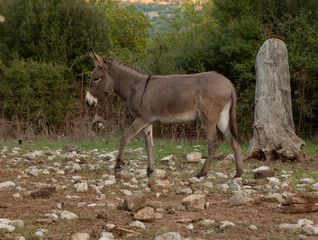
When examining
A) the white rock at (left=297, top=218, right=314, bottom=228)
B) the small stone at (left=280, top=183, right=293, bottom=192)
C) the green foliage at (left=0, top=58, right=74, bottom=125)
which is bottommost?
the green foliage at (left=0, top=58, right=74, bottom=125)

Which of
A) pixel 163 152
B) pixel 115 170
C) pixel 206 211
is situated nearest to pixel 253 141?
pixel 163 152

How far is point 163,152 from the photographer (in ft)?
50.2

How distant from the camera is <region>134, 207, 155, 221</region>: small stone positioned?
6.57 m

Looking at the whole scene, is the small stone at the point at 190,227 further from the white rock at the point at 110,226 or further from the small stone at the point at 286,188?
the small stone at the point at 286,188

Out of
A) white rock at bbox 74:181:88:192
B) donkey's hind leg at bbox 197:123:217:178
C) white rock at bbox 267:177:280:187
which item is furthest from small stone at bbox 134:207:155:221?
donkey's hind leg at bbox 197:123:217:178

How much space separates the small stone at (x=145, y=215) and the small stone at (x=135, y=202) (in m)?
0.32

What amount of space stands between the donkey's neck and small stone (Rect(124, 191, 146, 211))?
4441 mm

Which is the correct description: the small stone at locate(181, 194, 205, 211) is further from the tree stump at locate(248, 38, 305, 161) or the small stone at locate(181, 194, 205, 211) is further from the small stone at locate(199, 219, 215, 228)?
the tree stump at locate(248, 38, 305, 161)

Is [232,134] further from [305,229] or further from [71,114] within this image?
[71,114]

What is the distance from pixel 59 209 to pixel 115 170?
145 inches

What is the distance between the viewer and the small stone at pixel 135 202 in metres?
6.99

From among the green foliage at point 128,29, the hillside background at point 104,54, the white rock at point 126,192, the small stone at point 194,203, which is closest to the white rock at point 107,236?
the small stone at point 194,203

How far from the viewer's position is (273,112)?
13922mm

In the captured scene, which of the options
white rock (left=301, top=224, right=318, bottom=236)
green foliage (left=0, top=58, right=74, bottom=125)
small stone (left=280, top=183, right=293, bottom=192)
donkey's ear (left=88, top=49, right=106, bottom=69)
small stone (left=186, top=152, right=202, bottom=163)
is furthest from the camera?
green foliage (left=0, top=58, right=74, bottom=125)
